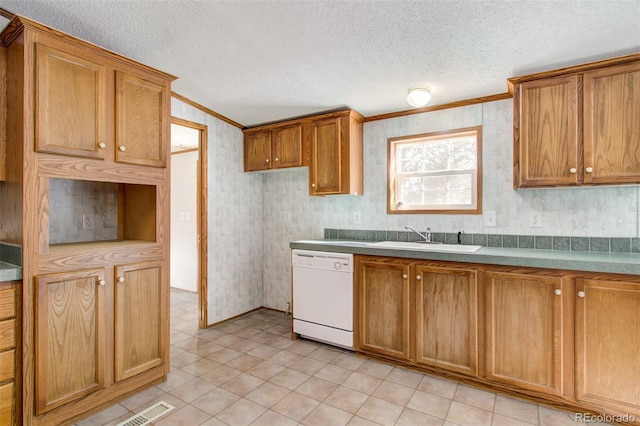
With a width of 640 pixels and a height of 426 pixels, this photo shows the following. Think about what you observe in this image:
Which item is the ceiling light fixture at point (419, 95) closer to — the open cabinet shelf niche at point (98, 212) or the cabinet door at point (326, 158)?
the cabinet door at point (326, 158)

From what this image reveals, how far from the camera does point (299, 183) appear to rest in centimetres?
388

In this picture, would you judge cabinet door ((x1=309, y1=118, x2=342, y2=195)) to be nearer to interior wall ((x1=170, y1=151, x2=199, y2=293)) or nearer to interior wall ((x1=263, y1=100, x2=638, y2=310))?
interior wall ((x1=263, y1=100, x2=638, y2=310))

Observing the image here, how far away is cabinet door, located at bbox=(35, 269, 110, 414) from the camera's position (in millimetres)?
1748

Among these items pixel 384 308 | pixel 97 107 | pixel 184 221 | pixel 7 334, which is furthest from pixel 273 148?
pixel 7 334

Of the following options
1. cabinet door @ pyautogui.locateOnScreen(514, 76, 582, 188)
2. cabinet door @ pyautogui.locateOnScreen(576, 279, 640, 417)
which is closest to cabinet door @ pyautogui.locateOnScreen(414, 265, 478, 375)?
cabinet door @ pyautogui.locateOnScreen(576, 279, 640, 417)

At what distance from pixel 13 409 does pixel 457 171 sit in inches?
139

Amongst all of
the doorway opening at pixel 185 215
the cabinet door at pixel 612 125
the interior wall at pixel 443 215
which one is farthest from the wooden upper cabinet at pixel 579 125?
the doorway opening at pixel 185 215

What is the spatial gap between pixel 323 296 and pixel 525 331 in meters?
1.60

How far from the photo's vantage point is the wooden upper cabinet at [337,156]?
10.3 ft

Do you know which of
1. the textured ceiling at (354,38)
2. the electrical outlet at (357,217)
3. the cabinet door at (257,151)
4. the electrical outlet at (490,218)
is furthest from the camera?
the cabinet door at (257,151)

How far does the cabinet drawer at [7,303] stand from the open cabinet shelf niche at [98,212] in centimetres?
57

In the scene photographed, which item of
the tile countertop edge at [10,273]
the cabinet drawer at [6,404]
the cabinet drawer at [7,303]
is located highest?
the tile countertop edge at [10,273]

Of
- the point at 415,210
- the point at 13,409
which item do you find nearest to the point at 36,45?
the point at 13,409

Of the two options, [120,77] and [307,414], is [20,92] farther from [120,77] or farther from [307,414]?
[307,414]
